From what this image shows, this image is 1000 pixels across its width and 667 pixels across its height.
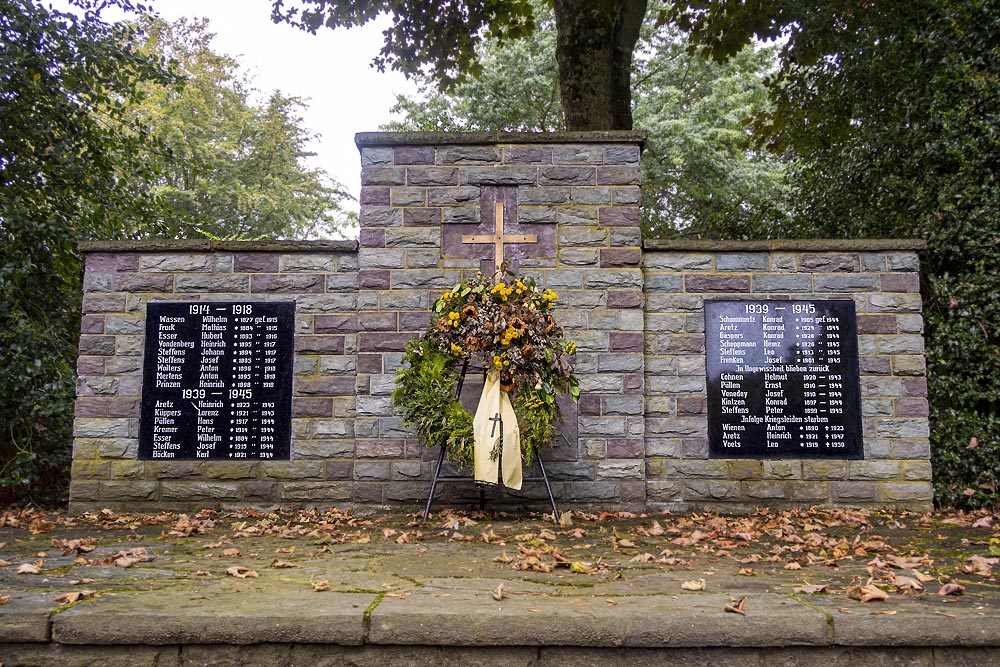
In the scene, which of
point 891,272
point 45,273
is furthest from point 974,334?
point 45,273

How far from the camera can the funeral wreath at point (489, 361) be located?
561 cm

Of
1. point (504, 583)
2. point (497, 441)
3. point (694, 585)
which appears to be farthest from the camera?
point (497, 441)

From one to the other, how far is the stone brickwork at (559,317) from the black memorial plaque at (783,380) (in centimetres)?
11

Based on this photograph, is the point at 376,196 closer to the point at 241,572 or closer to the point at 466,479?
the point at 466,479

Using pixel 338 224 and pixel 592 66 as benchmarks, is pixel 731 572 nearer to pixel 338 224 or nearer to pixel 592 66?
pixel 592 66

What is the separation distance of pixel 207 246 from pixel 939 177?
21.6ft

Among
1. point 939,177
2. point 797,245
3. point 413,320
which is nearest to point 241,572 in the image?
point 413,320

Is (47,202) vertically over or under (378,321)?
over

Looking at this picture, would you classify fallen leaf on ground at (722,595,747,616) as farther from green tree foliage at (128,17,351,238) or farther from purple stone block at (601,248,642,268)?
green tree foliage at (128,17,351,238)

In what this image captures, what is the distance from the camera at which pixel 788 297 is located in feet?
22.1

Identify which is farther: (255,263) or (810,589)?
(255,263)

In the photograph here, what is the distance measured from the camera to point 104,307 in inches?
267

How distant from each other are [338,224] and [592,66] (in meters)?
19.2

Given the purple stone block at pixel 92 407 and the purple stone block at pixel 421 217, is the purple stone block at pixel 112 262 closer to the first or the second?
the purple stone block at pixel 92 407
